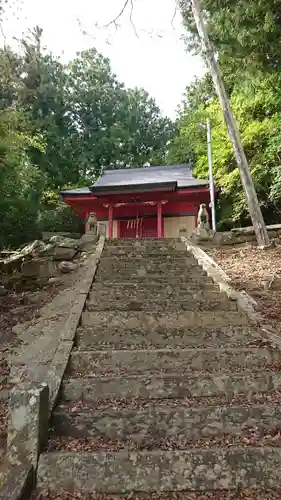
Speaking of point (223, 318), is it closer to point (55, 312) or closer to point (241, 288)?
point (241, 288)

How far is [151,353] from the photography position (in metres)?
3.79

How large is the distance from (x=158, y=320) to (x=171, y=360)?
979 mm

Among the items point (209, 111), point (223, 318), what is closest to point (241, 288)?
point (223, 318)

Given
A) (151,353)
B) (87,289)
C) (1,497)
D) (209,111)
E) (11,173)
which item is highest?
(209,111)

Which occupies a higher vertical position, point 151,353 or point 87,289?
point 87,289

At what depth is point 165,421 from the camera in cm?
287

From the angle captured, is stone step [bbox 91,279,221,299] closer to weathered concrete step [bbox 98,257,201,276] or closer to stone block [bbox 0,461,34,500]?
weathered concrete step [bbox 98,257,201,276]

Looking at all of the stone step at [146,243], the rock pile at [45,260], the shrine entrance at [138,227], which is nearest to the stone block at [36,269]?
the rock pile at [45,260]

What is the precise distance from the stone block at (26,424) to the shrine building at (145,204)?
11919mm

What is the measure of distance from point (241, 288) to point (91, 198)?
10.1 metres

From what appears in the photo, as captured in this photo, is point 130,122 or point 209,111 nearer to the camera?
point 209,111

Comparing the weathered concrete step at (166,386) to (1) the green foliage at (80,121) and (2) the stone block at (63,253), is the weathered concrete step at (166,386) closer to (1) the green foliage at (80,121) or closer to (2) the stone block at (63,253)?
(2) the stone block at (63,253)

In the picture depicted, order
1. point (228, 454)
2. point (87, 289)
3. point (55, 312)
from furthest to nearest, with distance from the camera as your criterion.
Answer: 1. point (87, 289)
2. point (55, 312)
3. point (228, 454)

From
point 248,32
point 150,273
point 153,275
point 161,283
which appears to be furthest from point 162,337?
point 248,32
